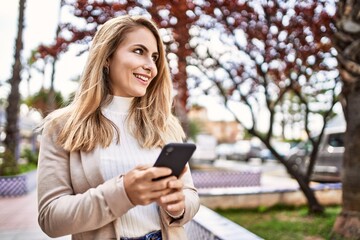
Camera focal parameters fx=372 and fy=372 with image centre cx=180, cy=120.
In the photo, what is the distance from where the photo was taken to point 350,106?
3.72 m

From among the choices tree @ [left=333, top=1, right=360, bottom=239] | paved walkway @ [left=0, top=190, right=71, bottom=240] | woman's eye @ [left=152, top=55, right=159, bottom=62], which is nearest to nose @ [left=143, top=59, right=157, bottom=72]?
woman's eye @ [left=152, top=55, right=159, bottom=62]

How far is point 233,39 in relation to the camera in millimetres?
5879

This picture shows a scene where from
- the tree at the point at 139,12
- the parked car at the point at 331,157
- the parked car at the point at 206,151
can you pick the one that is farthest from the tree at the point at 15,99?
the parked car at the point at 206,151

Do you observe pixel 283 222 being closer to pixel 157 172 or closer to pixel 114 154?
pixel 114 154

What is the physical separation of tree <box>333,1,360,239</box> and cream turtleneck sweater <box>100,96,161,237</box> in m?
2.72

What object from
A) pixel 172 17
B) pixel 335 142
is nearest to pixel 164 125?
pixel 172 17

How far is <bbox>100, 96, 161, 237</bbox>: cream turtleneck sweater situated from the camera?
1.39 m

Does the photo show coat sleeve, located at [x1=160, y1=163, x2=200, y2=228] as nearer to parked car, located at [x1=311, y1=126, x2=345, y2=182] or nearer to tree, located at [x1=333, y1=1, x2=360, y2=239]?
tree, located at [x1=333, y1=1, x2=360, y2=239]

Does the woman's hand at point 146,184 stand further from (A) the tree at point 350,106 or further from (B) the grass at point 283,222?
(B) the grass at point 283,222

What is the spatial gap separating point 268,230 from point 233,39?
115 inches

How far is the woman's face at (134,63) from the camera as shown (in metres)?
1.52

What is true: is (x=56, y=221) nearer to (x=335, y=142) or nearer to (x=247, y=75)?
(x=247, y=75)

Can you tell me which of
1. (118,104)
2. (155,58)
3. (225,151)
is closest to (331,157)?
(155,58)

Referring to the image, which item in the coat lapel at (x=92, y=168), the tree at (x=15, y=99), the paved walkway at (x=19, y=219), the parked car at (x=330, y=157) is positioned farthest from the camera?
the tree at (x=15, y=99)
